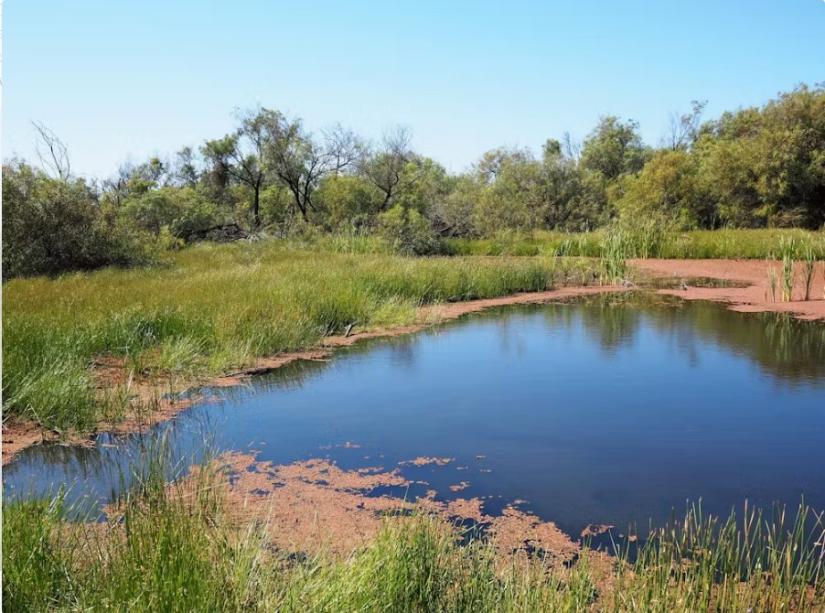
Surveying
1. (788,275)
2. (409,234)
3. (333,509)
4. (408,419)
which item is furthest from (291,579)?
(409,234)

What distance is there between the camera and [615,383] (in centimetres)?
863

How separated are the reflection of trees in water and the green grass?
7.09m

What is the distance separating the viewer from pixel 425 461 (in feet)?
19.5

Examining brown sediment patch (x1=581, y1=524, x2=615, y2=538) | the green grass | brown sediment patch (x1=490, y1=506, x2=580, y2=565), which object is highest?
the green grass

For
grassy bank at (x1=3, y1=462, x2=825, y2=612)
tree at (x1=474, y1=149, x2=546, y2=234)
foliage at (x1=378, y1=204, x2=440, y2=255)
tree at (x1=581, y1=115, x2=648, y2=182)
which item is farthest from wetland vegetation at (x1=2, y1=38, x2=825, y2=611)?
tree at (x1=581, y1=115, x2=648, y2=182)

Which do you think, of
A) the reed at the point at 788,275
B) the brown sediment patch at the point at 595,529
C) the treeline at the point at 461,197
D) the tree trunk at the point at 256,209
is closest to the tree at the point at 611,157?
the treeline at the point at 461,197

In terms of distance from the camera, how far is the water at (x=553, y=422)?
17.4 feet

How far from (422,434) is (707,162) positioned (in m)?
32.3

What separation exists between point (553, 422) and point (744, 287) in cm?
1333

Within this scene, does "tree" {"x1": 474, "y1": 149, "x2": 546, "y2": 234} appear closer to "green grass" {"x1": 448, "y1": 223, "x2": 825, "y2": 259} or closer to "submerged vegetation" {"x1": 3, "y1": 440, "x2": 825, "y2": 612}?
"green grass" {"x1": 448, "y1": 223, "x2": 825, "y2": 259}

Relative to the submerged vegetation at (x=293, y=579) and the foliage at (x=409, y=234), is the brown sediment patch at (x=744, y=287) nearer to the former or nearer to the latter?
the foliage at (x=409, y=234)

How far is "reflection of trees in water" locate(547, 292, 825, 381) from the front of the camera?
9750mm

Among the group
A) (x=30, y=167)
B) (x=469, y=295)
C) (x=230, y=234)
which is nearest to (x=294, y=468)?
(x=469, y=295)

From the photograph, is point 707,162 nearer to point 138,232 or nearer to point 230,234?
point 230,234
